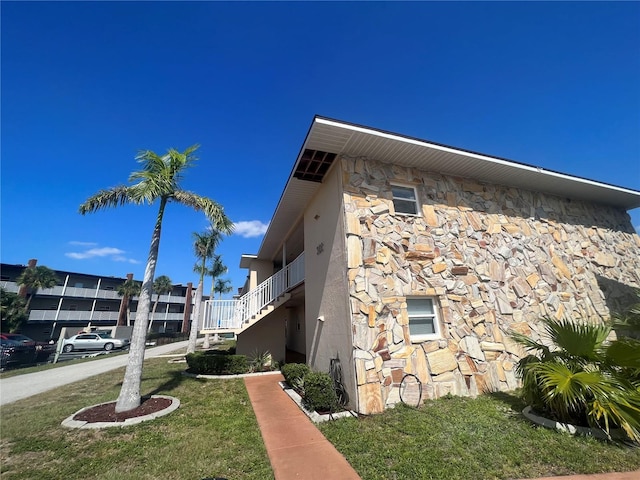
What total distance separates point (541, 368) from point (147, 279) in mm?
8312

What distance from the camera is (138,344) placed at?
614 centimetres

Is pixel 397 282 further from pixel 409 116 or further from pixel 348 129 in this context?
pixel 409 116

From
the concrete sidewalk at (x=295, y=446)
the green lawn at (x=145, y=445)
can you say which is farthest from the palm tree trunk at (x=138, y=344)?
the concrete sidewalk at (x=295, y=446)

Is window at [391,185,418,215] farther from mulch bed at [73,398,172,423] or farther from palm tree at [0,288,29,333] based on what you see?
palm tree at [0,288,29,333]

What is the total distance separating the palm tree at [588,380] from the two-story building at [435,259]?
1.67 metres

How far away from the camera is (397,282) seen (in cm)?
608

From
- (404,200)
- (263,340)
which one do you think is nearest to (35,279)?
(263,340)

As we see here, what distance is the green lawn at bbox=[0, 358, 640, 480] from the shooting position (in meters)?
3.27

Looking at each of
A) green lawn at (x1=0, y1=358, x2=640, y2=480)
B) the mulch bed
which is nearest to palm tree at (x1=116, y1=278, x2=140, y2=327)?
green lawn at (x1=0, y1=358, x2=640, y2=480)

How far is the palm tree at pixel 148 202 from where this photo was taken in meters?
5.96

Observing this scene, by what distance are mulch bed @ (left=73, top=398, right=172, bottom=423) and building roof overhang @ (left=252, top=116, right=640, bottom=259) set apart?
261 inches

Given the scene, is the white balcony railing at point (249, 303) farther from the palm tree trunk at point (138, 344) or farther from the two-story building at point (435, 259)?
the palm tree trunk at point (138, 344)

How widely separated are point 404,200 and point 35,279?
40065mm

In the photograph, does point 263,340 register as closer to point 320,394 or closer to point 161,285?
point 320,394
